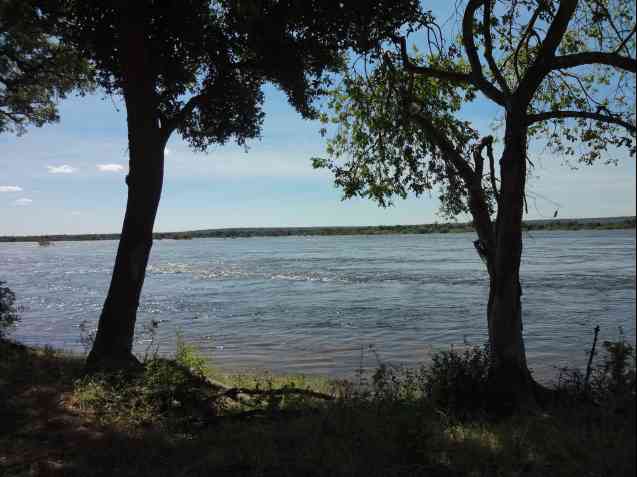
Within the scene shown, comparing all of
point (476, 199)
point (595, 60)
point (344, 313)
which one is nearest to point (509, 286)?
point (476, 199)

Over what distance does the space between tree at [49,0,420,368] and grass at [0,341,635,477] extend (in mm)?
1896

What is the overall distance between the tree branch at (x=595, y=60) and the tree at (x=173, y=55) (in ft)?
10.2

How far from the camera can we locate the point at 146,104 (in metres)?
9.94

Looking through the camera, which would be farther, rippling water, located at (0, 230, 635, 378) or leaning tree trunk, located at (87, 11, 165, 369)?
rippling water, located at (0, 230, 635, 378)

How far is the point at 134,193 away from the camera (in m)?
9.97

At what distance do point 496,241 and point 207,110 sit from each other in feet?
22.2

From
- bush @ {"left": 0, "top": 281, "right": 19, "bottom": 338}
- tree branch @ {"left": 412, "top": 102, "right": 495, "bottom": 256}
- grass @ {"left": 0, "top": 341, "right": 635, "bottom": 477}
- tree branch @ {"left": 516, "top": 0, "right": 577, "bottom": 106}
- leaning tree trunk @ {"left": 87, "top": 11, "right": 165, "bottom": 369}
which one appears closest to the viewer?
grass @ {"left": 0, "top": 341, "right": 635, "bottom": 477}

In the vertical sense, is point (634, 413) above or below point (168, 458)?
above

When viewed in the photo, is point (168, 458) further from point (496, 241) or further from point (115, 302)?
point (496, 241)

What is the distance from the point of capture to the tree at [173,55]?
9.92 m

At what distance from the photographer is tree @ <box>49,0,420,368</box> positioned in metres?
9.92

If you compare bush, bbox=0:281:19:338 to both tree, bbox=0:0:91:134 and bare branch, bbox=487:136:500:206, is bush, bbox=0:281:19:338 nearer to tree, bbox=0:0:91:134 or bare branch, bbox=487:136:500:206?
tree, bbox=0:0:91:134

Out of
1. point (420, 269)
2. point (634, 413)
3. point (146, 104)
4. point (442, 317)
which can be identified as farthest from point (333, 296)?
point (634, 413)

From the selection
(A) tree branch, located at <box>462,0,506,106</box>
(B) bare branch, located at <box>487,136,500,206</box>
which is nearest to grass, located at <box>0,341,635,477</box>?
(B) bare branch, located at <box>487,136,500,206</box>
